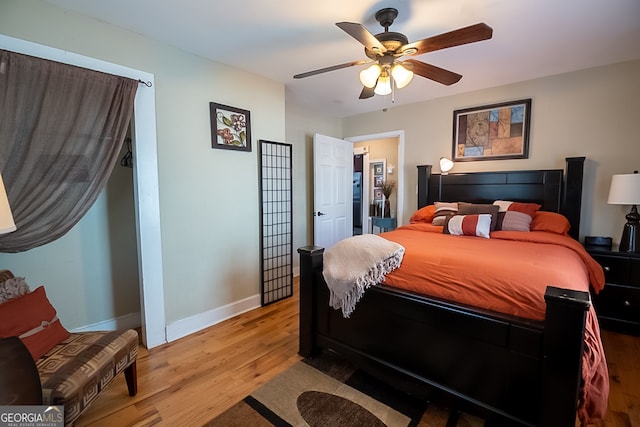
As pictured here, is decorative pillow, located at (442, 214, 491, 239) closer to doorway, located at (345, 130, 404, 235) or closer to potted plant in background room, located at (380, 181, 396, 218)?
doorway, located at (345, 130, 404, 235)

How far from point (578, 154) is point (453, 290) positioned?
2.54 m

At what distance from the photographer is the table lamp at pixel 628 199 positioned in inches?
95.3

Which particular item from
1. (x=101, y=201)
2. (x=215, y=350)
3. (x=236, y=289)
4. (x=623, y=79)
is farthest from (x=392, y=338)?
(x=623, y=79)

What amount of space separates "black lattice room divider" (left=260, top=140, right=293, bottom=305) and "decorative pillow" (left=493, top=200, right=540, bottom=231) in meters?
2.22

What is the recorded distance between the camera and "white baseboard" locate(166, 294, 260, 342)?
2.48 meters

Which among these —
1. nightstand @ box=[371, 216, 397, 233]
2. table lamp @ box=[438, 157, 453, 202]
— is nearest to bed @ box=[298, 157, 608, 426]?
table lamp @ box=[438, 157, 453, 202]

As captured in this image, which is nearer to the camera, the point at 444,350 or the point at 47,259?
the point at 444,350

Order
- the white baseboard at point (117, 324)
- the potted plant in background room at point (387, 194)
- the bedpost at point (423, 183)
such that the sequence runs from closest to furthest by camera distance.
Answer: the white baseboard at point (117, 324) → the bedpost at point (423, 183) → the potted plant in background room at point (387, 194)

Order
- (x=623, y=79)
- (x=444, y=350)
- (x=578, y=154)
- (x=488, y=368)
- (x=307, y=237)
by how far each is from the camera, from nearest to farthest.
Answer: (x=488, y=368)
(x=444, y=350)
(x=623, y=79)
(x=578, y=154)
(x=307, y=237)

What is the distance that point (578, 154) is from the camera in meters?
2.94

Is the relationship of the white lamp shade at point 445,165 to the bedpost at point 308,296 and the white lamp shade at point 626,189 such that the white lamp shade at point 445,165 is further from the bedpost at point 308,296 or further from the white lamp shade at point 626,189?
the bedpost at point 308,296

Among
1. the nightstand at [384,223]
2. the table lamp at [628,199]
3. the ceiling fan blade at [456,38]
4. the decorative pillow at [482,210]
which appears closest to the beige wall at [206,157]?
the table lamp at [628,199]

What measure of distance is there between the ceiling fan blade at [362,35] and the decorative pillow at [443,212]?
1857mm

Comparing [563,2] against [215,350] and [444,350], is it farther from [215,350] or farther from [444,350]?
[215,350]
